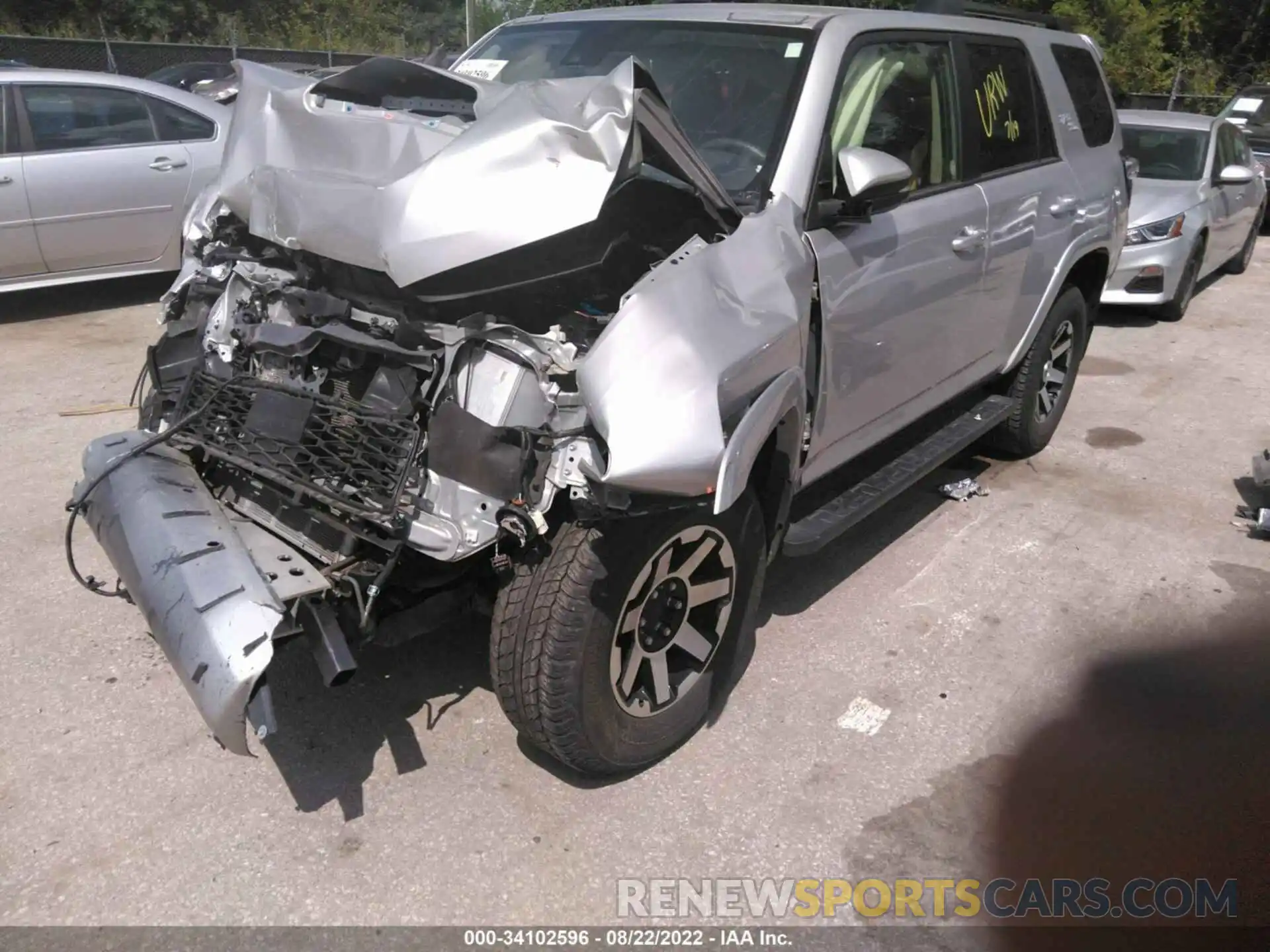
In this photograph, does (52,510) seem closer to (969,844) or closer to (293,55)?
(969,844)

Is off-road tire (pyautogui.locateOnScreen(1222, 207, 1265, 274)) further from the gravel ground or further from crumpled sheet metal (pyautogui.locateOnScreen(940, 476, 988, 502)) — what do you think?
crumpled sheet metal (pyautogui.locateOnScreen(940, 476, 988, 502))

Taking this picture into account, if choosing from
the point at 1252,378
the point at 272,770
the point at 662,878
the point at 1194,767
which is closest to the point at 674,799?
the point at 662,878

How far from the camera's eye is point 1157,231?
850 centimetres

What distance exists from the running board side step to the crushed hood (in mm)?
1066

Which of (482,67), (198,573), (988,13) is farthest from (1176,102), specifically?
(198,573)

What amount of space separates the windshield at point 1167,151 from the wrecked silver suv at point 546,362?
664 centimetres

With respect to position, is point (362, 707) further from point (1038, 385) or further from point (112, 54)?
point (112, 54)

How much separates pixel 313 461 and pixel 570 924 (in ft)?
4.39

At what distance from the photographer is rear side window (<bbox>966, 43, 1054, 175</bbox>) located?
427cm

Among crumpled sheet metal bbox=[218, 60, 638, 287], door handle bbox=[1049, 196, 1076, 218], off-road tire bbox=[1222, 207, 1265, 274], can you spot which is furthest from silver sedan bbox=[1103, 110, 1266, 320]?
crumpled sheet metal bbox=[218, 60, 638, 287]

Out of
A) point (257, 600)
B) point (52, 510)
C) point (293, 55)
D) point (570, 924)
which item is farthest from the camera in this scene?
point (293, 55)

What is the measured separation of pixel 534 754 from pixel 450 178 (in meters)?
1.67

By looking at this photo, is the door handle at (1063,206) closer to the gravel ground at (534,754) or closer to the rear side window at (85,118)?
the gravel ground at (534,754)

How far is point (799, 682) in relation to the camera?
352 centimetres
